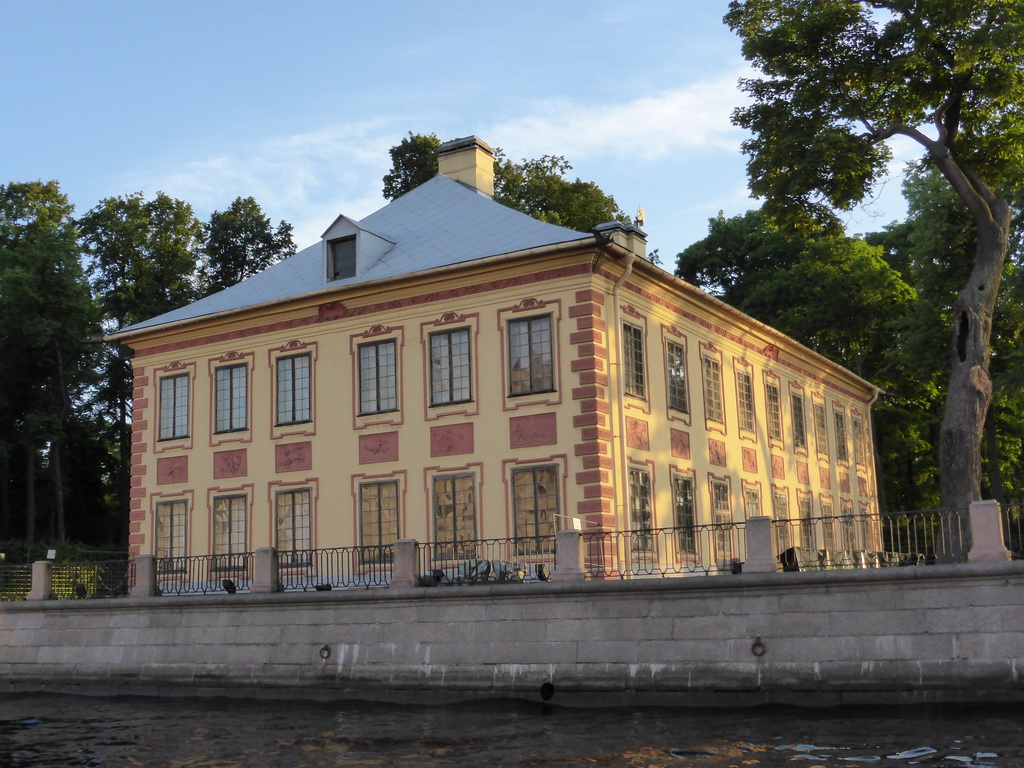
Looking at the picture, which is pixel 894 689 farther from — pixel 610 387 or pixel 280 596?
pixel 280 596

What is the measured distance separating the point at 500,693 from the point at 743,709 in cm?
384

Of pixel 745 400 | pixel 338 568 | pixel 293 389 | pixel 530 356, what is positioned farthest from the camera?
pixel 745 400

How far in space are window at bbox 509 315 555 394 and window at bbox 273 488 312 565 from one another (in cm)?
534

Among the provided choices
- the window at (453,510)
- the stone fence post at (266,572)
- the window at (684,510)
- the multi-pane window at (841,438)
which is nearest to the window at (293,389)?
the window at (453,510)

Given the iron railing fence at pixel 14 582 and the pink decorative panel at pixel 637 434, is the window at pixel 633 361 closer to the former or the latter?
the pink decorative panel at pixel 637 434

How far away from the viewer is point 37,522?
46906mm

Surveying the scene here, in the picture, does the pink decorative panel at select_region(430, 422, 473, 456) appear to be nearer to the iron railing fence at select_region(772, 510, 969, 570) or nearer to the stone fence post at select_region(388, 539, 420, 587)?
the stone fence post at select_region(388, 539, 420, 587)


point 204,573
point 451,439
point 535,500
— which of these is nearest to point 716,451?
point 535,500

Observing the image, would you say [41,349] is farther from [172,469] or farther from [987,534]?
[987,534]

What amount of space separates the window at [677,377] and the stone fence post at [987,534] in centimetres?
981

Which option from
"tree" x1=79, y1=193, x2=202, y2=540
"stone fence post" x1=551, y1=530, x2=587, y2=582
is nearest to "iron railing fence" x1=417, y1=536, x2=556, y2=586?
"stone fence post" x1=551, y1=530, x2=587, y2=582

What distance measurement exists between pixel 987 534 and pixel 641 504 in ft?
27.6

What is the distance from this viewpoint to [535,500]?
74.4 feet

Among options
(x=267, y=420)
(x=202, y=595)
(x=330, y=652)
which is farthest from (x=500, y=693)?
(x=267, y=420)
